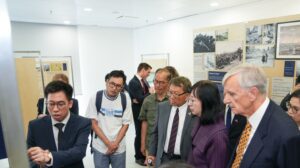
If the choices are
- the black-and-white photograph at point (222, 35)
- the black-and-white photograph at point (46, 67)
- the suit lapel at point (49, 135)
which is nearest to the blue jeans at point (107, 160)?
the suit lapel at point (49, 135)

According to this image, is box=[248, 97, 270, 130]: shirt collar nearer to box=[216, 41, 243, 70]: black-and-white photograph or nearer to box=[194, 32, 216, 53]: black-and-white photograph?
box=[216, 41, 243, 70]: black-and-white photograph

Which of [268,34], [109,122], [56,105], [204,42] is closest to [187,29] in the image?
[204,42]

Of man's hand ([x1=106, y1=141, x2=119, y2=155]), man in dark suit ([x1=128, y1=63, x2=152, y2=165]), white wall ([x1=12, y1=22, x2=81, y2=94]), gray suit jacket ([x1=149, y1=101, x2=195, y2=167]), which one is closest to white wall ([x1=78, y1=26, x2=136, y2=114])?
white wall ([x1=12, y1=22, x2=81, y2=94])

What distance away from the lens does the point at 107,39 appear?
7750mm

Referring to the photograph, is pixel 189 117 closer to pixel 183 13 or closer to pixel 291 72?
pixel 291 72

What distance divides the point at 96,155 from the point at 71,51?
521 centimetres

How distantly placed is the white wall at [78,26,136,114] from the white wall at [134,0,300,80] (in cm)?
45

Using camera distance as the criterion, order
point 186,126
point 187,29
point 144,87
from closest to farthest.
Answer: point 186,126
point 144,87
point 187,29

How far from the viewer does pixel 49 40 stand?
663 cm

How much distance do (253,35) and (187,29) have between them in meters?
2.77

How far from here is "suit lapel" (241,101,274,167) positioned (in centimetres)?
114

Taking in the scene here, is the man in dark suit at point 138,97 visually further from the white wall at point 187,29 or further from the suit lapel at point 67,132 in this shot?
the suit lapel at point 67,132

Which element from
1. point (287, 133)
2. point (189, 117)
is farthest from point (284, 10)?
point (287, 133)

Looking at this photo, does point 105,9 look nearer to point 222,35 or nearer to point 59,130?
point 222,35
